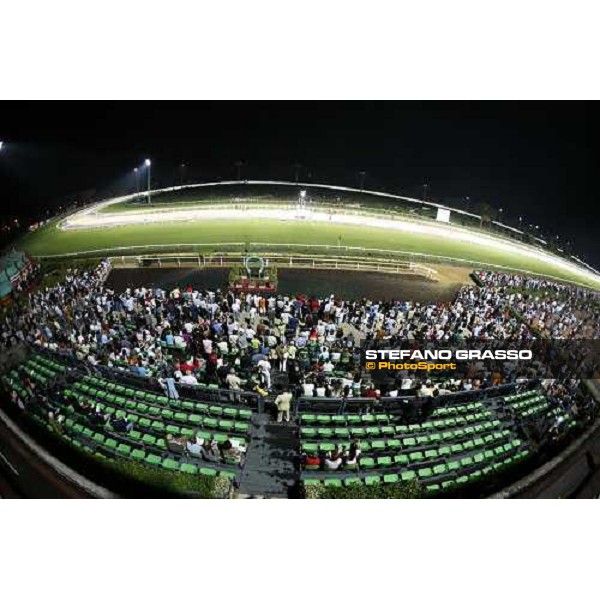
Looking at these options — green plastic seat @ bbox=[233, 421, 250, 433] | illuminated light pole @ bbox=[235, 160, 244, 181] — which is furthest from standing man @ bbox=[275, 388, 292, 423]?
illuminated light pole @ bbox=[235, 160, 244, 181]

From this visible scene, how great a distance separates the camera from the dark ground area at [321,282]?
10.0 meters

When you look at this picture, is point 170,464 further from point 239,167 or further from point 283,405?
point 239,167

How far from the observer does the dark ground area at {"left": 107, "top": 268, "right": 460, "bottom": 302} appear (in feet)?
33.0

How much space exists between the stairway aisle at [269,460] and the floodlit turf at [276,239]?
4123 millimetres

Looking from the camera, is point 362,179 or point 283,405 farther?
point 283,405

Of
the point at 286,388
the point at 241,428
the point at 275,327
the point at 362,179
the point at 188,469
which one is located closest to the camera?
the point at 188,469

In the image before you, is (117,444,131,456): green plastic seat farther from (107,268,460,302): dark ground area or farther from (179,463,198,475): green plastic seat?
(107,268,460,302): dark ground area

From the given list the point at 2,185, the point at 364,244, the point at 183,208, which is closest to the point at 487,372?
the point at 364,244

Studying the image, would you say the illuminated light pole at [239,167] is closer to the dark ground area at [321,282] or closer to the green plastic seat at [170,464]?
the dark ground area at [321,282]

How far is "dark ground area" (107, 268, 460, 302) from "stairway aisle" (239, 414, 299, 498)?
3.12 meters

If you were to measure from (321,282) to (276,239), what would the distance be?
1.38 m

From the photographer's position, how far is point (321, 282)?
33.2 feet

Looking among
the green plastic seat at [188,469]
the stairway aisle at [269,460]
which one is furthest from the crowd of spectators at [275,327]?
the green plastic seat at [188,469]

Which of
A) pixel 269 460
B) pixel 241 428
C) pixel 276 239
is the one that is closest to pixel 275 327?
pixel 276 239
